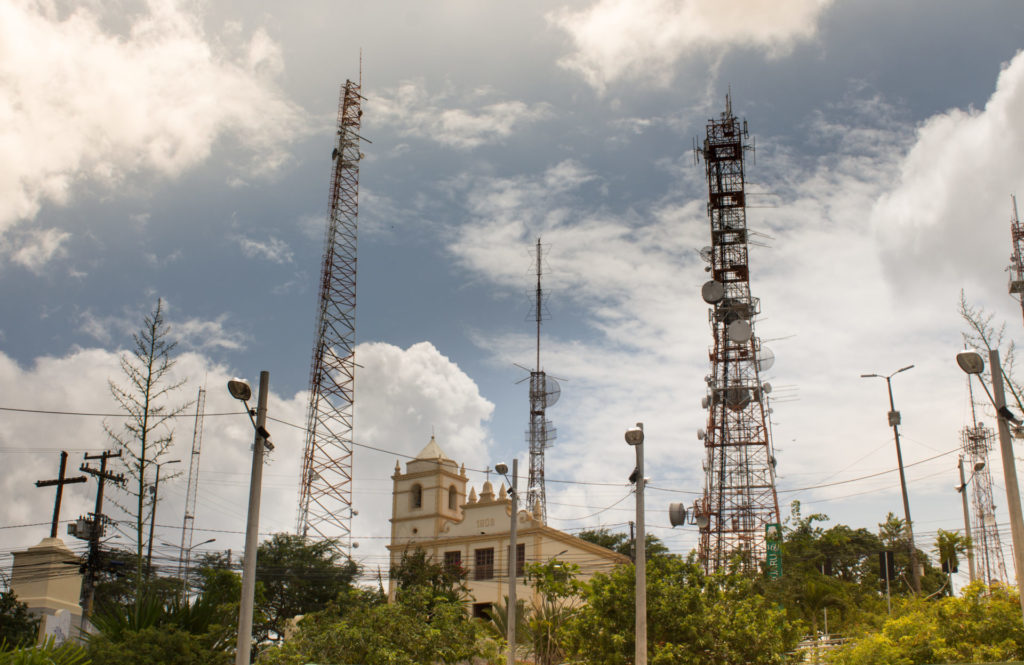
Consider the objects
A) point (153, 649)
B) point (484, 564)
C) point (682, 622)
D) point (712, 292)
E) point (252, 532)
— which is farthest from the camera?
point (484, 564)

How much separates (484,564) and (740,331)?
801 inches

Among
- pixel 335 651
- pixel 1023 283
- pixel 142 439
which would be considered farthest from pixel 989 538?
pixel 142 439

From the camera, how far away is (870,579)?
54562 mm

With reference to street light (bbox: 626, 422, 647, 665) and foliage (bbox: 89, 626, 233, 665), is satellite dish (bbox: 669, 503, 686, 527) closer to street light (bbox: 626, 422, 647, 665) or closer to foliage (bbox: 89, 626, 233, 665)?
street light (bbox: 626, 422, 647, 665)

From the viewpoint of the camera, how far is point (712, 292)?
46656 millimetres

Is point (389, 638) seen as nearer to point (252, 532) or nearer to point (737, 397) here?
point (252, 532)

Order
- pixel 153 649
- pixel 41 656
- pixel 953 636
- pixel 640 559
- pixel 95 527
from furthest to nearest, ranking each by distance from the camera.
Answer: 1. pixel 95 527
2. pixel 953 636
3. pixel 640 559
4. pixel 153 649
5. pixel 41 656

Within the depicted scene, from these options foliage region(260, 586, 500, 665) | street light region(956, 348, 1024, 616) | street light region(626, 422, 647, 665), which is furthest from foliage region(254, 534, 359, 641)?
street light region(956, 348, 1024, 616)

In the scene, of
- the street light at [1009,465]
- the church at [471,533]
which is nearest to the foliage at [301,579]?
the church at [471,533]

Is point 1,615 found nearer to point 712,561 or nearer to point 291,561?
point 291,561

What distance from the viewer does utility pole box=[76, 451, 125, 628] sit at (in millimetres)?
33031

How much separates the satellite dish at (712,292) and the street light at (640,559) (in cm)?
2928

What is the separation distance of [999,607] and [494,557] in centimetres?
3432

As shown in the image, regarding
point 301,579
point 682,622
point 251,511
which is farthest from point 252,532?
point 301,579
